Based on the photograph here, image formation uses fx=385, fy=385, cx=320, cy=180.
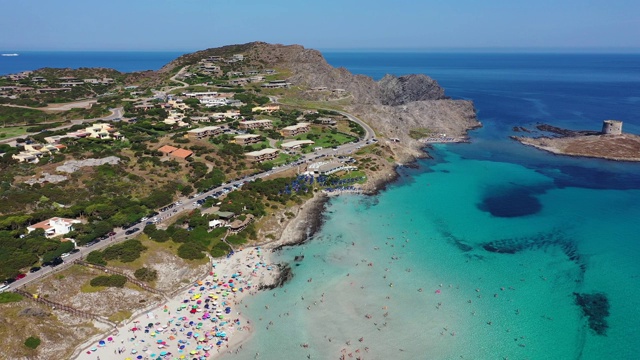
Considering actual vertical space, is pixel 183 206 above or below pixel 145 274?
above

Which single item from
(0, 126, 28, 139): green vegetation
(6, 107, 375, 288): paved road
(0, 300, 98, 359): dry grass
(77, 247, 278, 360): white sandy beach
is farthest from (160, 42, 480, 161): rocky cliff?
(0, 126, 28, 139): green vegetation

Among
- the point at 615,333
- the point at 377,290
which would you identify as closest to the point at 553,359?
the point at 615,333

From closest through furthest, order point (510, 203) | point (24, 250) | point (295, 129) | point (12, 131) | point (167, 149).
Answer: point (24, 250) < point (510, 203) < point (167, 149) < point (12, 131) < point (295, 129)

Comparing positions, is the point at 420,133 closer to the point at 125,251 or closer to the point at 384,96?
the point at 384,96

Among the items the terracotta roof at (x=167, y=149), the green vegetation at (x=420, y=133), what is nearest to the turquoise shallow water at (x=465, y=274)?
the terracotta roof at (x=167, y=149)

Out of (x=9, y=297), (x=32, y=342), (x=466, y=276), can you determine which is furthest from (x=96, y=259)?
(x=466, y=276)

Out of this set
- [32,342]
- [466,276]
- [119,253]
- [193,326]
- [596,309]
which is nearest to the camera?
[32,342]

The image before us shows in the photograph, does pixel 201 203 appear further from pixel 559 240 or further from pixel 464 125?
pixel 464 125
